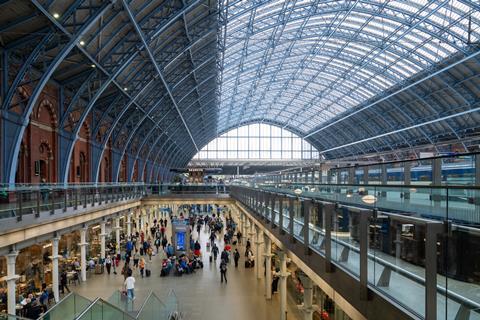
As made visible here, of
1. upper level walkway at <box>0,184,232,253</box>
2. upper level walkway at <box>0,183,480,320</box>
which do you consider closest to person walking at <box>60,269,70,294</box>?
upper level walkway at <box>0,184,232,253</box>

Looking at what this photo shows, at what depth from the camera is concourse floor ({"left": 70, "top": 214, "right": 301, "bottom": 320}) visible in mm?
19484

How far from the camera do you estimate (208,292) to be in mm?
23266

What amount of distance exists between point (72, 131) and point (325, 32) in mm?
27366

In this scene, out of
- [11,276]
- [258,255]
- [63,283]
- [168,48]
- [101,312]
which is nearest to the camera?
[101,312]

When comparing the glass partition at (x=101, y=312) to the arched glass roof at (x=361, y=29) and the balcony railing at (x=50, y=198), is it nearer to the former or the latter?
the balcony railing at (x=50, y=198)

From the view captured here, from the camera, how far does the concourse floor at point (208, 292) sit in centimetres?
1948

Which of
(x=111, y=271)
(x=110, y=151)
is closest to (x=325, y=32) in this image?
(x=110, y=151)

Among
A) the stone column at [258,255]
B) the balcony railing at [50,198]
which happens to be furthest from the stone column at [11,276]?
the stone column at [258,255]

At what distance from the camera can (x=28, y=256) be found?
73.5 feet

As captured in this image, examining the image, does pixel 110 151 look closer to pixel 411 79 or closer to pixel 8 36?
pixel 8 36

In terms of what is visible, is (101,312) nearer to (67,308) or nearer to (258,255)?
(67,308)

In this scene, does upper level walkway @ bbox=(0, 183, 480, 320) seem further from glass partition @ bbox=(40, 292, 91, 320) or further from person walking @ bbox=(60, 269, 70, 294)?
person walking @ bbox=(60, 269, 70, 294)

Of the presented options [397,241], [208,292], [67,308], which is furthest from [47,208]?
[397,241]

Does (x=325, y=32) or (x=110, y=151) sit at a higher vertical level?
(x=325, y=32)
